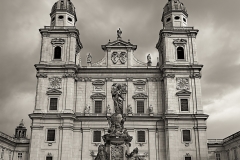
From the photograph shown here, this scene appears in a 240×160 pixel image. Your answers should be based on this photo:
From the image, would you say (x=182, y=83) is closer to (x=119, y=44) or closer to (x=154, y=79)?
(x=154, y=79)

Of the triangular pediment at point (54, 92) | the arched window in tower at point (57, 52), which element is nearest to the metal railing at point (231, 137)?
the triangular pediment at point (54, 92)

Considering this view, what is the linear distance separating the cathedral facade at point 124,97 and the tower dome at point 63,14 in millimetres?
133

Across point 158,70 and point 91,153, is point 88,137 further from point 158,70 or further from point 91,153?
point 158,70

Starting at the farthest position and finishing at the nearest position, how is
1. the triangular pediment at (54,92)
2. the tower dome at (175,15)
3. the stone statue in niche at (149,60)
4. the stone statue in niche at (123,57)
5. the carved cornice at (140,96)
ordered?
the tower dome at (175,15) < the stone statue in niche at (149,60) < the stone statue in niche at (123,57) < the carved cornice at (140,96) < the triangular pediment at (54,92)

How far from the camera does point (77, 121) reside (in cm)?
3856

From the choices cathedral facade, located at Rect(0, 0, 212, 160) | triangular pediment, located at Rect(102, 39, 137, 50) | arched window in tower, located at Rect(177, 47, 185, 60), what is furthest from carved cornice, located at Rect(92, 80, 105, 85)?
arched window in tower, located at Rect(177, 47, 185, 60)

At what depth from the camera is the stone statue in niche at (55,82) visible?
130 ft

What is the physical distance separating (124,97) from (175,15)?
13.7m

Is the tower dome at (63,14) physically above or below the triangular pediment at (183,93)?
above

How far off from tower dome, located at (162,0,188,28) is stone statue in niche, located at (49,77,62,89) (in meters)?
16.5

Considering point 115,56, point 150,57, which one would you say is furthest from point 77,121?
point 150,57

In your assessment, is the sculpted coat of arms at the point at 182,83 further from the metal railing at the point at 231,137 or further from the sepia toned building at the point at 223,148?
the sepia toned building at the point at 223,148

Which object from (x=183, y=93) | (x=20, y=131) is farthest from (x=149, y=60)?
(x=20, y=131)

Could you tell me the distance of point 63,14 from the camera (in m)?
43.9
